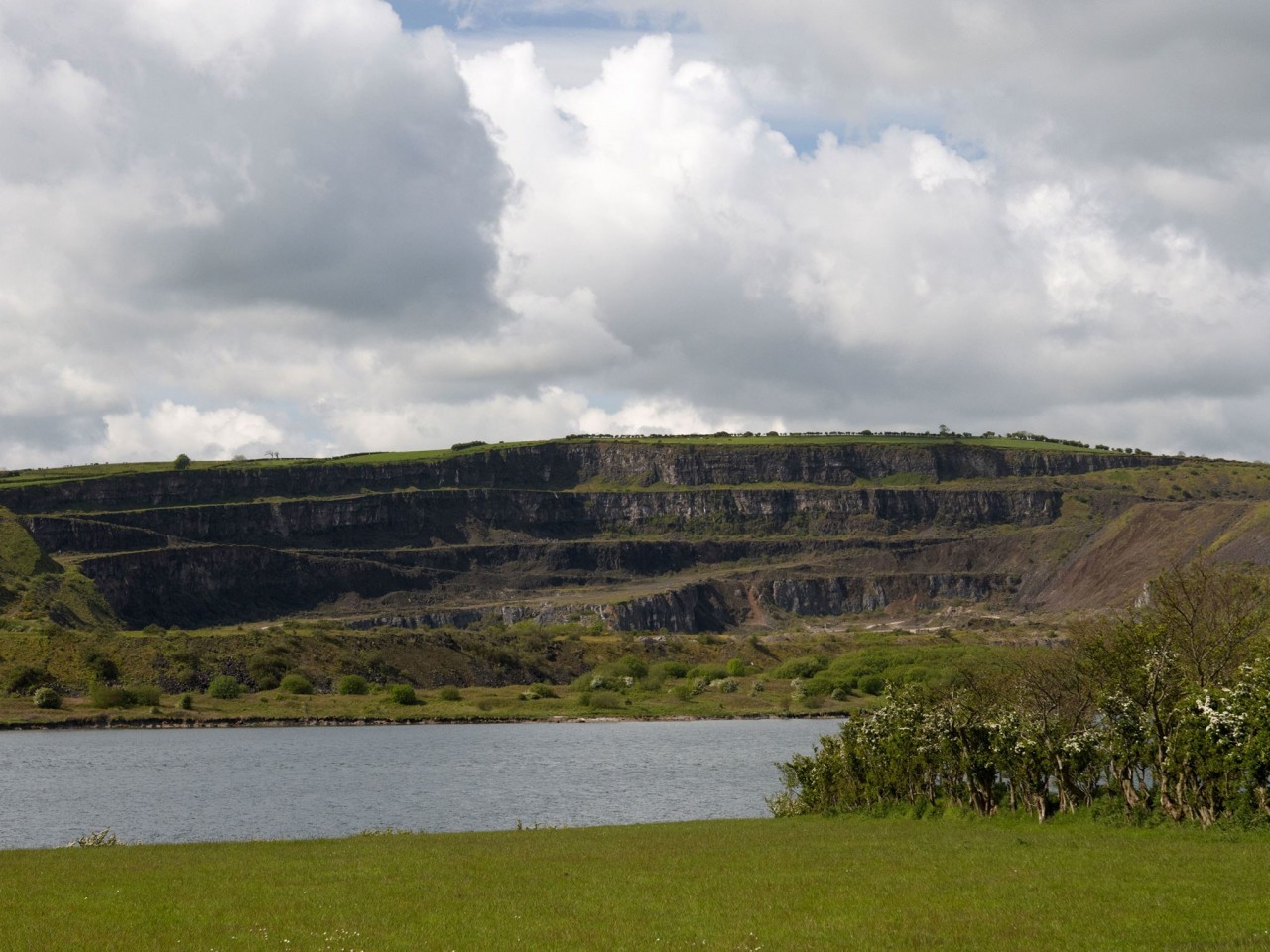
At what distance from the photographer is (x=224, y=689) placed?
147 metres

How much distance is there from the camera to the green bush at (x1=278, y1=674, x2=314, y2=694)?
498ft

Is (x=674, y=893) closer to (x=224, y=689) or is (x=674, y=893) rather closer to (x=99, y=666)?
(x=224, y=689)

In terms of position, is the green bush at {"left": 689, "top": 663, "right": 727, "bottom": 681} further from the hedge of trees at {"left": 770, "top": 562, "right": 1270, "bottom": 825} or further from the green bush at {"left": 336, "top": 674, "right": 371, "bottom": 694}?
the hedge of trees at {"left": 770, "top": 562, "right": 1270, "bottom": 825}

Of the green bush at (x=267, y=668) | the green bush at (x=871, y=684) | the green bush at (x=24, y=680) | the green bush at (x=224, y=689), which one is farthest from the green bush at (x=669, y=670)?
the green bush at (x=24, y=680)

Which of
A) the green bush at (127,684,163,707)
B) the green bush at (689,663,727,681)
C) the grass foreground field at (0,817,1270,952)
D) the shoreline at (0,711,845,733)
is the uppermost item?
the grass foreground field at (0,817,1270,952)

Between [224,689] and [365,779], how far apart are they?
71.2m

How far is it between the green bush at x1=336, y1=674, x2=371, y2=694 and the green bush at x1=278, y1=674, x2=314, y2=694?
11.9 ft

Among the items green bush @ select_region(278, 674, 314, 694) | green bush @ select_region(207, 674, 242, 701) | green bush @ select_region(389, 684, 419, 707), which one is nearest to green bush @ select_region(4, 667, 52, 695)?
green bush @ select_region(207, 674, 242, 701)

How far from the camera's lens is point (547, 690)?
532ft

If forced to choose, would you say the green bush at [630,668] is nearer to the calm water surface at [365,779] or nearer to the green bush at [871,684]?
the green bush at [871,684]

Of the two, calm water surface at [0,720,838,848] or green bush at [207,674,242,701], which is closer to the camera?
calm water surface at [0,720,838,848]

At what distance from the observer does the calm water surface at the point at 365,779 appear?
63.4 m

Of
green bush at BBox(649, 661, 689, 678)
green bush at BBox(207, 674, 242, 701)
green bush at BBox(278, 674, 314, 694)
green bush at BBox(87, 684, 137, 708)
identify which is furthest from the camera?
green bush at BBox(649, 661, 689, 678)

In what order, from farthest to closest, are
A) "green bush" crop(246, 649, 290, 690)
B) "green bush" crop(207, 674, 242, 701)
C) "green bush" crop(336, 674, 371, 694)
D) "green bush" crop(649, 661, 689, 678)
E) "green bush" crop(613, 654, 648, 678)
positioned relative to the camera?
1. "green bush" crop(649, 661, 689, 678)
2. "green bush" crop(613, 654, 648, 678)
3. "green bush" crop(336, 674, 371, 694)
4. "green bush" crop(246, 649, 290, 690)
5. "green bush" crop(207, 674, 242, 701)
